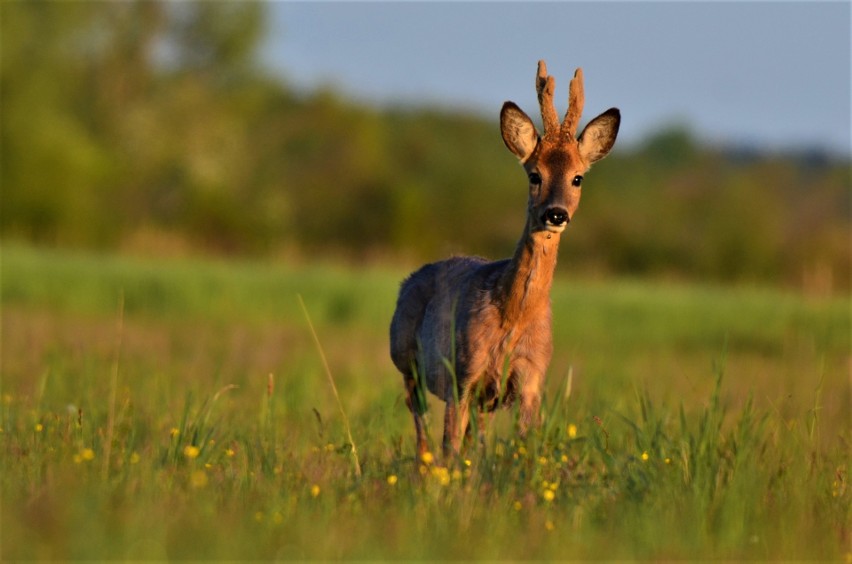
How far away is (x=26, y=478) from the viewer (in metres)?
6.07

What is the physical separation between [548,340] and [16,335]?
34.1ft

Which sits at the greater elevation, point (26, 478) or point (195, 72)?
point (195, 72)

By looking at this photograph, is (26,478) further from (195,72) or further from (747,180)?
(195,72)

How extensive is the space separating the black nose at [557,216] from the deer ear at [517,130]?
0.54 m

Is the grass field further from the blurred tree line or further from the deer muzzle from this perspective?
the blurred tree line

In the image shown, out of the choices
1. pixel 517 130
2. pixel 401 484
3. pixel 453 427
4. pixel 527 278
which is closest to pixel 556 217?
pixel 527 278

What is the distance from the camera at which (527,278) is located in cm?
729

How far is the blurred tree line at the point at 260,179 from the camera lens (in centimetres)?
4334

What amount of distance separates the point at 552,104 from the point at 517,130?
0.29 metres

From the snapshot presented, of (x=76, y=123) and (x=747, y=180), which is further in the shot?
(x=76, y=123)

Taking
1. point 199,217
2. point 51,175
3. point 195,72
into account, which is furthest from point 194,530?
point 195,72

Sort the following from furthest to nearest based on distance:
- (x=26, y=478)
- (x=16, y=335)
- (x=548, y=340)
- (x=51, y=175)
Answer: (x=51, y=175) → (x=16, y=335) → (x=548, y=340) → (x=26, y=478)

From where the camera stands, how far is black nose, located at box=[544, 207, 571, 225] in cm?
685

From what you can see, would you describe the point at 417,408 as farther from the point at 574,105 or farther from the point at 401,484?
the point at 574,105
